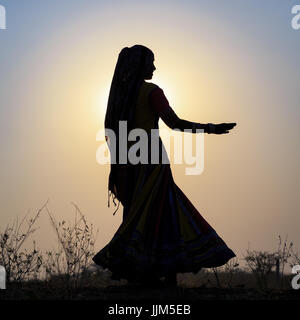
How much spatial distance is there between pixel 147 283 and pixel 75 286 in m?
0.93

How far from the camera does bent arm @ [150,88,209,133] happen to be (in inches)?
418

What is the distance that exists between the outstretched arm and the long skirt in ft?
1.76

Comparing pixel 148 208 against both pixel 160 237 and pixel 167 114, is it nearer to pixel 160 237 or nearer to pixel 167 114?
pixel 160 237

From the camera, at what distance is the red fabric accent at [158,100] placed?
35.2 ft

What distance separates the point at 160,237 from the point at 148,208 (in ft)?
1.27

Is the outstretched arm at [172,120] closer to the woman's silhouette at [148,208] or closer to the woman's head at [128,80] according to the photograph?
the woman's silhouette at [148,208]

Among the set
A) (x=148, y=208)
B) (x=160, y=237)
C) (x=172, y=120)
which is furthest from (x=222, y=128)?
(x=160, y=237)

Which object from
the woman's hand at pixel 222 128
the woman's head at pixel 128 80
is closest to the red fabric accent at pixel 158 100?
the woman's head at pixel 128 80

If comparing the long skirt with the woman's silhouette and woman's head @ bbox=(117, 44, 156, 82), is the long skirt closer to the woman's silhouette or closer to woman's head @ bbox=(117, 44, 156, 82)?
the woman's silhouette

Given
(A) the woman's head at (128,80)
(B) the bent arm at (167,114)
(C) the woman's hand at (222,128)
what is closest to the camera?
(C) the woman's hand at (222,128)

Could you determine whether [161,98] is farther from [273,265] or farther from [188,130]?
[273,265]

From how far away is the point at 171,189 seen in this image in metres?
10.7

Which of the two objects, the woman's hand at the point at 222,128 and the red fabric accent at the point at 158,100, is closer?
the woman's hand at the point at 222,128

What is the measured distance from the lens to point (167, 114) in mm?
10688
